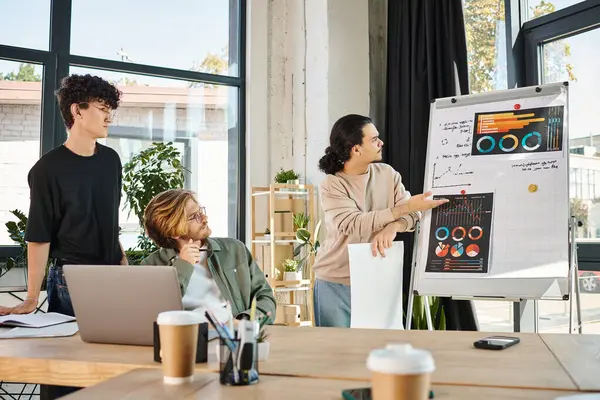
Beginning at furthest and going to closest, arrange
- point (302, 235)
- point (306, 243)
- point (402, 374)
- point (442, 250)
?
point (306, 243)
point (302, 235)
point (442, 250)
point (402, 374)

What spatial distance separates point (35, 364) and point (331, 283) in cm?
160

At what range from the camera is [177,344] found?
1143 millimetres

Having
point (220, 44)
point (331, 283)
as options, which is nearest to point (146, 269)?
point (331, 283)

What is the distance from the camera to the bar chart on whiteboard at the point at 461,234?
2703mm

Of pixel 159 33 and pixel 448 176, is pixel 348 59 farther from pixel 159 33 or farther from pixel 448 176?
pixel 448 176

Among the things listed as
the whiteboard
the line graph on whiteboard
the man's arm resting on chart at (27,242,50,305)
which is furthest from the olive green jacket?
the line graph on whiteboard

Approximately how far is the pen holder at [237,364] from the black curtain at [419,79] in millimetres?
2593

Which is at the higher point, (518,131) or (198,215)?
(518,131)

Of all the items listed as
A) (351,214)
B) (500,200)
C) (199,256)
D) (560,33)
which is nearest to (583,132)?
(560,33)

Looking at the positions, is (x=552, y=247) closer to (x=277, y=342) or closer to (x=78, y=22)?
(x=277, y=342)

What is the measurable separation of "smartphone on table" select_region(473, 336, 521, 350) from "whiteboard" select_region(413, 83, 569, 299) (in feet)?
3.38

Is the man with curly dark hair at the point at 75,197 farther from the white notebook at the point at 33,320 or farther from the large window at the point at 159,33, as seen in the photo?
the large window at the point at 159,33

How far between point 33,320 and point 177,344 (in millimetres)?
889

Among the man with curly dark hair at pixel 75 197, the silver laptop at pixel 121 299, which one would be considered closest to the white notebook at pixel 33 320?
the man with curly dark hair at pixel 75 197
